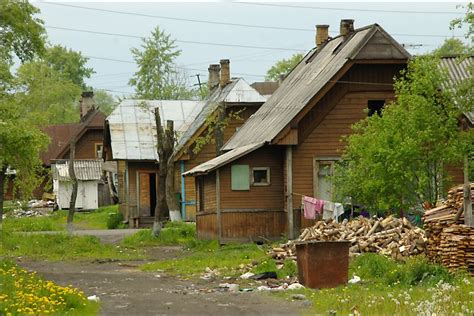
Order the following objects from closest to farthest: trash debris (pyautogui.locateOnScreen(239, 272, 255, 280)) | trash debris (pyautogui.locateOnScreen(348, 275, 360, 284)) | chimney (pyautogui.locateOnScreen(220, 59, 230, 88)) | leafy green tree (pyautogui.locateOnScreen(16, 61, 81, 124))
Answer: trash debris (pyautogui.locateOnScreen(348, 275, 360, 284)) < trash debris (pyautogui.locateOnScreen(239, 272, 255, 280)) < chimney (pyautogui.locateOnScreen(220, 59, 230, 88)) < leafy green tree (pyautogui.locateOnScreen(16, 61, 81, 124))

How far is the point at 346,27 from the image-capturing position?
41.2m

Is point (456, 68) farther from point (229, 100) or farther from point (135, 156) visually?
point (135, 156)

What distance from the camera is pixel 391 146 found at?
3081cm

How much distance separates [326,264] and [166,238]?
63.6 ft

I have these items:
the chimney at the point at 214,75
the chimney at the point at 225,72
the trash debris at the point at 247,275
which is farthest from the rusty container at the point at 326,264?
the chimney at the point at 214,75

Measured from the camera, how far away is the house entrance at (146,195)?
53906 millimetres

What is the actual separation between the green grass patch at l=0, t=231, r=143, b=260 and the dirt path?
156 inches

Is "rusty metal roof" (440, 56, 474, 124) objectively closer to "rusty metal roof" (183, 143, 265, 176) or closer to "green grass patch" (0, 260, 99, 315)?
"rusty metal roof" (183, 143, 265, 176)

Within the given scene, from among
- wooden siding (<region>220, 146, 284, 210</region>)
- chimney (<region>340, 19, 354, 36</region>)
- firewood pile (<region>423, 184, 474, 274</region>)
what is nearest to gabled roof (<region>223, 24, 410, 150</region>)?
chimney (<region>340, 19, 354, 36</region>)

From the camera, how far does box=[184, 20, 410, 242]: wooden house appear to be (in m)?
35.9

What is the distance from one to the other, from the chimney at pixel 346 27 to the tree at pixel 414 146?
8.80 metres

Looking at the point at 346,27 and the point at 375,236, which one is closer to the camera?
the point at 375,236

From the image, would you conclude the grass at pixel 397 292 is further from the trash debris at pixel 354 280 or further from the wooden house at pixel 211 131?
the wooden house at pixel 211 131

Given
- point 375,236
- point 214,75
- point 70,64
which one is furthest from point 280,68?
point 375,236
